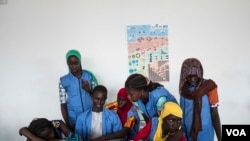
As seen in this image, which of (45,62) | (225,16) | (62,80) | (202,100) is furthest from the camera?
(45,62)

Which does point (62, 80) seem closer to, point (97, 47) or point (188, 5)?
point (97, 47)

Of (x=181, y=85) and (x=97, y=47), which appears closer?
(x=181, y=85)

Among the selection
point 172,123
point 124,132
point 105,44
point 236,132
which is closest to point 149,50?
point 105,44

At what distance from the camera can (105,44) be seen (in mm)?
3619

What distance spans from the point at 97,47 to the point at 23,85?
105cm

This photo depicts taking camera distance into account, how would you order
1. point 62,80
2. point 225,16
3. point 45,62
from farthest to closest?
point 45,62
point 225,16
point 62,80

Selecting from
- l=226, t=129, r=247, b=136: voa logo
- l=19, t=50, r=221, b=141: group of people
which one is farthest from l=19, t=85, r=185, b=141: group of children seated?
l=226, t=129, r=247, b=136: voa logo

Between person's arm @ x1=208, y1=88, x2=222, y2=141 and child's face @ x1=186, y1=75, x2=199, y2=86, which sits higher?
child's face @ x1=186, y1=75, x2=199, y2=86

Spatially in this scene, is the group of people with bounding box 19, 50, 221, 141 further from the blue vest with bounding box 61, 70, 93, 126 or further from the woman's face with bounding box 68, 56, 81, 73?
the blue vest with bounding box 61, 70, 93, 126

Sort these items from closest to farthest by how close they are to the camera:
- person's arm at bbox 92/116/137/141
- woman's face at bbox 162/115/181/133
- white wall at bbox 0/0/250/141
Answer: woman's face at bbox 162/115/181/133 < person's arm at bbox 92/116/137/141 < white wall at bbox 0/0/250/141

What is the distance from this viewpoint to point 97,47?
3.63 meters

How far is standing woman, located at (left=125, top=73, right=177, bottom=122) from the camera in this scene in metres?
2.34

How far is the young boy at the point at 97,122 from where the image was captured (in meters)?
2.55

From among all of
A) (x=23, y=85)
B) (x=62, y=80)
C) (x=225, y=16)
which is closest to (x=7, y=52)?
(x=23, y=85)
